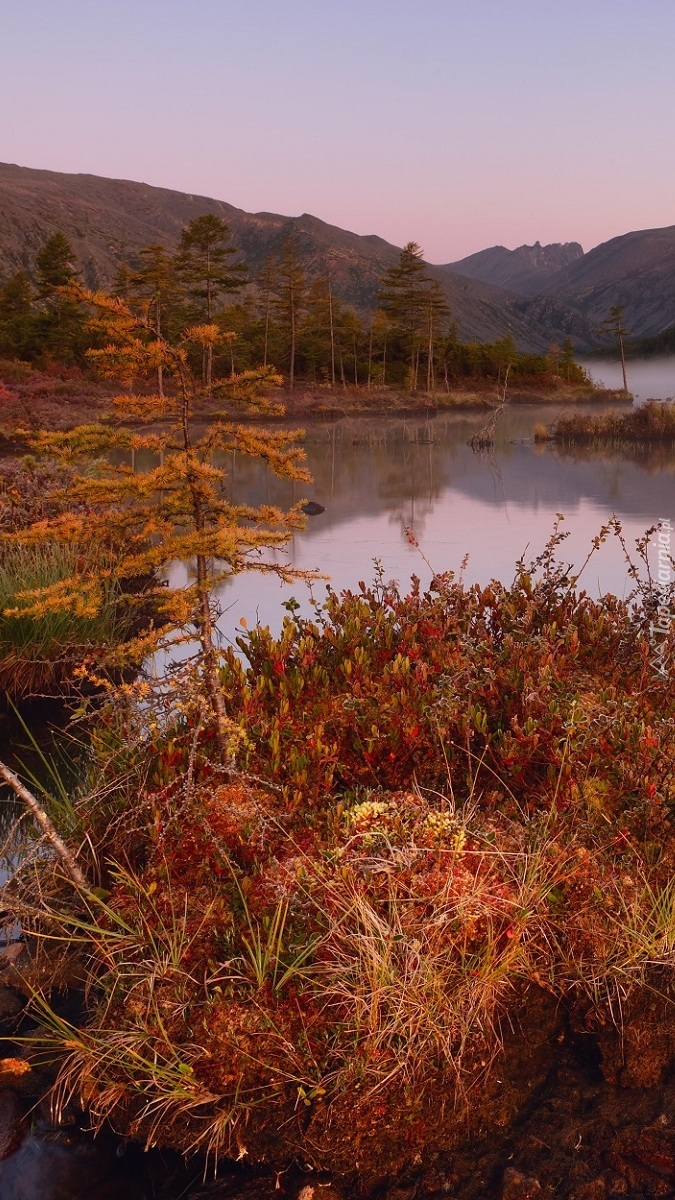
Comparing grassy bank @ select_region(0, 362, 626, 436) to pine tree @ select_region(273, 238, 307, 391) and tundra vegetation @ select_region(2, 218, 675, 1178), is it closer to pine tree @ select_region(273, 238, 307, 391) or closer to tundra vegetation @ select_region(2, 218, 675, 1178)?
pine tree @ select_region(273, 238, 307, 391)

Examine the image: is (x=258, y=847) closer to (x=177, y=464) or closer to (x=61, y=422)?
(x=177, y=464)

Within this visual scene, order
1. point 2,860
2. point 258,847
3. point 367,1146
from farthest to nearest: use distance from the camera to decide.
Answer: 1. point 2,860
2. point 258,847
3. point 367,1146

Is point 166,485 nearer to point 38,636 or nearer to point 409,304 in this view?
Answer: point 38,636

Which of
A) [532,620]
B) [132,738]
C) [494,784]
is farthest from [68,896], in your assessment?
[532,620]

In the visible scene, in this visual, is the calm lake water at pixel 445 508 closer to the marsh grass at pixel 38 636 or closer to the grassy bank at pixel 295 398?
the marsh grass at pixel 38 636

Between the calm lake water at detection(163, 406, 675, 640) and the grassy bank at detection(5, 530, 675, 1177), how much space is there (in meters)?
1.59

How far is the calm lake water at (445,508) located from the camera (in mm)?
10008

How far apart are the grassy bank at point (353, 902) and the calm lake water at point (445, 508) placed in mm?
1586

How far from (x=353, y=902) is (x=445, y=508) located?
488 inches

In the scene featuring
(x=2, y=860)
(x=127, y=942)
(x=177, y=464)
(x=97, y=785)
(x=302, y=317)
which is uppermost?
(x=302, y=317)

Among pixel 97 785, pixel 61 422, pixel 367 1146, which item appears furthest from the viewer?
pixel 61 422

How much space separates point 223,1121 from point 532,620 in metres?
Result: 4.30

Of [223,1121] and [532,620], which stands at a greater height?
[532,620]

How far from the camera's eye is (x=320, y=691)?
5414mm
